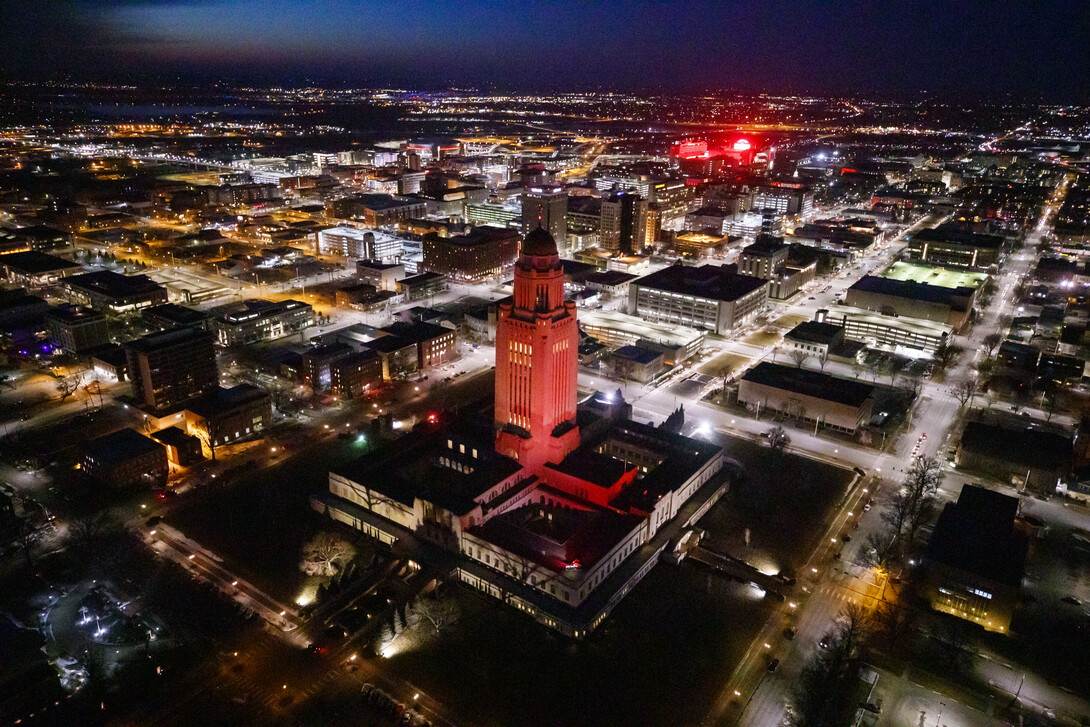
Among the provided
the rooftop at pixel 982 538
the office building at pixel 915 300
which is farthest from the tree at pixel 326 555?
the office building at pixel 915 300

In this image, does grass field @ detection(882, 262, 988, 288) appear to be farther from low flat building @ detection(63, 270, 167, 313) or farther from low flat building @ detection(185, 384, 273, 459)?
low flat building @ detection(63, 270, 167, 313)

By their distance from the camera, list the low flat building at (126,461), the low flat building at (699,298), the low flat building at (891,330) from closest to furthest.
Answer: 1. the low flat building at (126,461)
2. the low flat building at (891,330)
3. the low flat building at (699,298)

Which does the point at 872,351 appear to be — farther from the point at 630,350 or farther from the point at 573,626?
the point at 573,626

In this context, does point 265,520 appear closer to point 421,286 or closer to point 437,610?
point 437,610

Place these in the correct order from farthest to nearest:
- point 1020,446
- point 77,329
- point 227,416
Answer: point 77,329
point 227,416
point 1020,446

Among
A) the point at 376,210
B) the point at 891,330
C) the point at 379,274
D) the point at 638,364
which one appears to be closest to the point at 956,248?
the point at 891,330

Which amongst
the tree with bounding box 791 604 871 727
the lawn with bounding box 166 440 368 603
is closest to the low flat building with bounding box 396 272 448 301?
the lawn with bounding box 166 440 368 603

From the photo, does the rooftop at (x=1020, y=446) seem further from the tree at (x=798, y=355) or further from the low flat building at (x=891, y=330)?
the low flat building at (x=891, y=330)

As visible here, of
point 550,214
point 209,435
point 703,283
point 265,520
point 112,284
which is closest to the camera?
point 265,520
